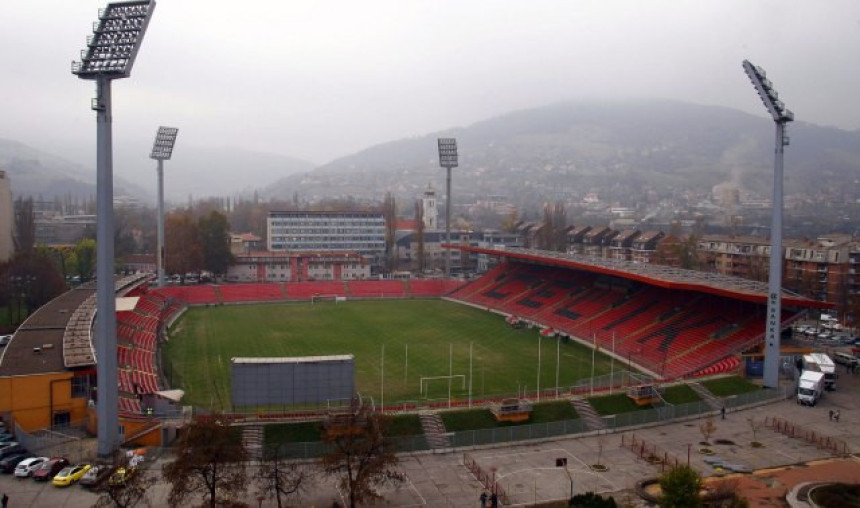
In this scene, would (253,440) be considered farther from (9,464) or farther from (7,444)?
(7,444)

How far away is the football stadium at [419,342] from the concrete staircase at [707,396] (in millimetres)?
1500

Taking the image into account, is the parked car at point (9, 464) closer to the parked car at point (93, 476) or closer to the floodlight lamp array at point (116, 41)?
the parked car at point (93, 476)

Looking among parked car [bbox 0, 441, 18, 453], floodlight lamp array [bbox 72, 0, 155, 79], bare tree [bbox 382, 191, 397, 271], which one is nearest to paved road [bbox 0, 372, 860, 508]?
parked car [bbox 0, 441, 18, 453]

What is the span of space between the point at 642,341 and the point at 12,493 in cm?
2997

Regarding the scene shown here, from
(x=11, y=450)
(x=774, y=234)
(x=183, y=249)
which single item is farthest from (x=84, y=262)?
(x=774, y=234)

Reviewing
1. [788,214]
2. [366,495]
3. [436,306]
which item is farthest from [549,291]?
[788,214]

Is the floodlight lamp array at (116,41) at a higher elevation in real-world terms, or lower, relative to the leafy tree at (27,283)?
higher

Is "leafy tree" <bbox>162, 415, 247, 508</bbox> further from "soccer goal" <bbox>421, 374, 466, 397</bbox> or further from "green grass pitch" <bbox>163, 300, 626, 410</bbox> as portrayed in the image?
"soccer goal" <bbox>421, 374, 466, 397</bbox>

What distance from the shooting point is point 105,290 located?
21312mm

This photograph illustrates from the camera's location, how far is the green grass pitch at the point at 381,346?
100ft

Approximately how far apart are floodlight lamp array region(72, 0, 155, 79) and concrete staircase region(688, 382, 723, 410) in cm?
2459

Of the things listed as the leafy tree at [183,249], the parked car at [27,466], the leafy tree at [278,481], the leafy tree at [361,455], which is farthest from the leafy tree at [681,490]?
the leafy tree at [183,249]

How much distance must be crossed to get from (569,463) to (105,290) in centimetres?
1605

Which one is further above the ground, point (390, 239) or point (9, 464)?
point (390, 239)
